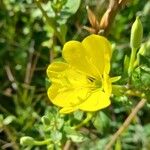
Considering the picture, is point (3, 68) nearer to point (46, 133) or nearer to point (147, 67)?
point (46, 133)

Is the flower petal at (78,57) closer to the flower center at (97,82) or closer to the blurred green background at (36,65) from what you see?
the flower center at (97,82)

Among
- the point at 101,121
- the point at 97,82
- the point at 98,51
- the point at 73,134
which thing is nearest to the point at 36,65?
the point at 101,121

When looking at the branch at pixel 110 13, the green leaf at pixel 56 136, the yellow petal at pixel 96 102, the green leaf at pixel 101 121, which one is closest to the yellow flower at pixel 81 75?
the yellow petal at pixel 96 102

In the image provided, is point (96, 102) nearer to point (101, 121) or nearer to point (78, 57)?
point (78, 57)

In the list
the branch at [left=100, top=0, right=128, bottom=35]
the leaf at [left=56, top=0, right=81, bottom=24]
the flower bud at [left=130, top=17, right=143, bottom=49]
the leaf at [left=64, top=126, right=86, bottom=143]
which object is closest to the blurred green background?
the leaf at [left=56, top=0, right=81, bottom=24]

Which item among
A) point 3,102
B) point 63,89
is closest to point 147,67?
point 63,89

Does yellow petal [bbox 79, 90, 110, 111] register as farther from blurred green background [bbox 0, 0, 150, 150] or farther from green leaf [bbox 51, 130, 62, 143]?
blurred green background [bbox 0, 0, 150, 150]

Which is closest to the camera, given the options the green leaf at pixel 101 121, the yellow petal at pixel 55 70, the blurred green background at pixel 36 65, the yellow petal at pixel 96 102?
the yellow petal at pixel 96 102
